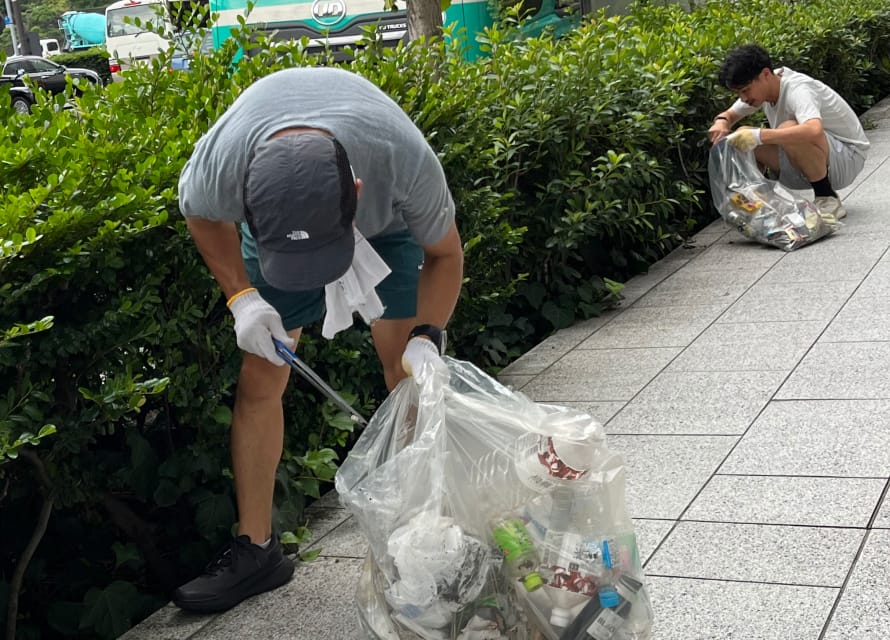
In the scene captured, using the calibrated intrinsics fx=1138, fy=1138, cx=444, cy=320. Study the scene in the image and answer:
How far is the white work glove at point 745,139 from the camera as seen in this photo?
6.83 meters

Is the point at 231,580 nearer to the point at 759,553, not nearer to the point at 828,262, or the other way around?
the point at 759,553

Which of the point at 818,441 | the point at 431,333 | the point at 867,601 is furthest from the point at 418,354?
the point at 818,441

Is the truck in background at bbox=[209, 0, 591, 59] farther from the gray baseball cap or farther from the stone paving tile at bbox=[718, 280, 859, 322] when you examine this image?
the gray baseball cap

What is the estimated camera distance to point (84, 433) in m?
3.11

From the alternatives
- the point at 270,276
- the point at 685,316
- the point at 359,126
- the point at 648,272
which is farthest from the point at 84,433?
the point at 648,272

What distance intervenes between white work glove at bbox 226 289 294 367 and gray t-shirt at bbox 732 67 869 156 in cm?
481

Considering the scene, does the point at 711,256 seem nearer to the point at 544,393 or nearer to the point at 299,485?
the point at 544,393

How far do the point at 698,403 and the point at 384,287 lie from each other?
1.65 m

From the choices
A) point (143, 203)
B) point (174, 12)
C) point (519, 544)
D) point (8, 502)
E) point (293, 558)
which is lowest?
point (293, 558)

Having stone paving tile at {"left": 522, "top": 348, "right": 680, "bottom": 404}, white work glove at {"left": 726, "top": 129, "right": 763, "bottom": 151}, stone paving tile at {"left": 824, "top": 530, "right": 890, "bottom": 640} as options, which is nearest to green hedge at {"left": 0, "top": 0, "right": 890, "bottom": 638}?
stone paving tile at {"left": 522, "top": 348, "right": 680, "bottom": 404}

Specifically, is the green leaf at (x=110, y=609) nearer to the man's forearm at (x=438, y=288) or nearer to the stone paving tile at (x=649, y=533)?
the man's forearm at (x=438, y=288)

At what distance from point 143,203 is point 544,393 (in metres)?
2.17

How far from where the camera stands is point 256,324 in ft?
9.48

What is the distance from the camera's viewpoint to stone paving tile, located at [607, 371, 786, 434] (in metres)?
4.20
